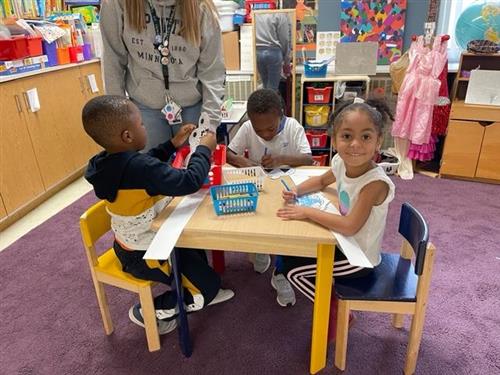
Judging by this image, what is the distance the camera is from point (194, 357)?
1.52 meters

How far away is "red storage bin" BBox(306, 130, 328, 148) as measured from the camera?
3.32 metres

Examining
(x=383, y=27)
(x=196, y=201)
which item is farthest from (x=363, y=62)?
(x=196, y=201)

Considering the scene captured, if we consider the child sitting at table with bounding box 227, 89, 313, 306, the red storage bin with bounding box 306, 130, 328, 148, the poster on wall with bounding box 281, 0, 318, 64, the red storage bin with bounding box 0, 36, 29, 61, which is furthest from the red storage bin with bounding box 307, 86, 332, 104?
the red storage bin with bounding box 0, 36, 29, 61

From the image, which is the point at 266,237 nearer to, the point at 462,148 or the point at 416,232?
the point at 416,232

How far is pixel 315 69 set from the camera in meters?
3.29

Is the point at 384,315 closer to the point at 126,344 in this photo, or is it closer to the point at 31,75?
the point at 126,344

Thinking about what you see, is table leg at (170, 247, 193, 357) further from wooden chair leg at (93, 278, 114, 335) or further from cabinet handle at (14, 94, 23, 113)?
cabinet handle at (14, 94, 23, 113)

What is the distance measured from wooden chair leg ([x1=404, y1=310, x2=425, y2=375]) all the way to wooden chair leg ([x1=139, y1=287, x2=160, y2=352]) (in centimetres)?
90

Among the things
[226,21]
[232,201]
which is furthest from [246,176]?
[226,21]

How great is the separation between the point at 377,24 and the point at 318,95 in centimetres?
93

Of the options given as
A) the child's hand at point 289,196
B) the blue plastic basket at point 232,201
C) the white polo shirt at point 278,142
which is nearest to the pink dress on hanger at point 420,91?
the white polo shirt at point 278,142

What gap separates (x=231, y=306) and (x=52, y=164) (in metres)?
2.01

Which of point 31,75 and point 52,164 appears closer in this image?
point 31,75

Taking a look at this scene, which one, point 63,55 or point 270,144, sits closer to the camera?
point 270,144
